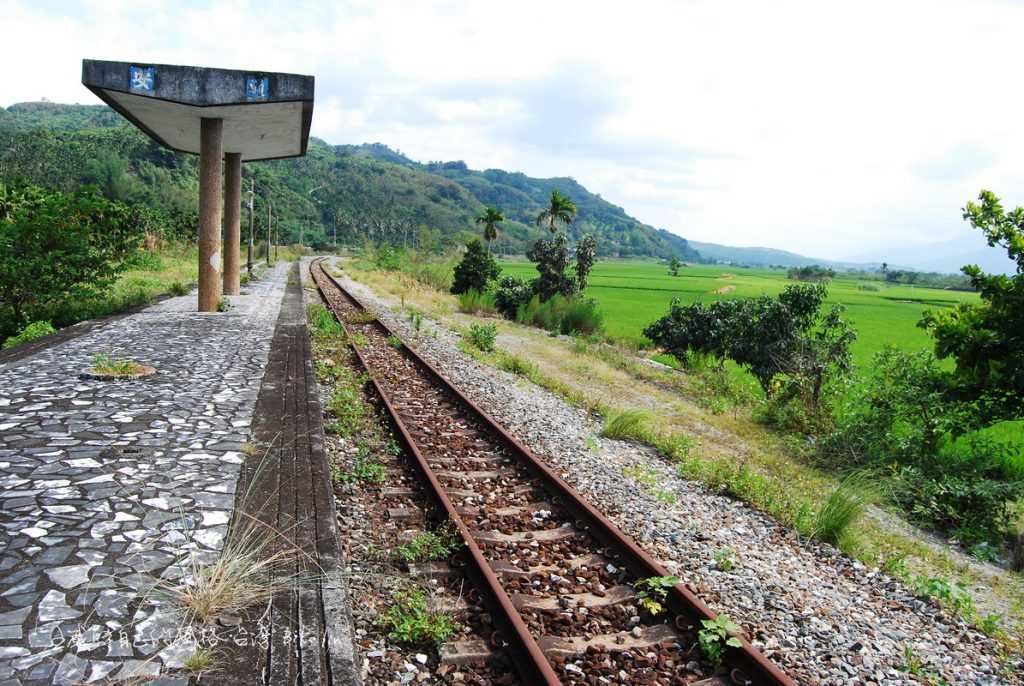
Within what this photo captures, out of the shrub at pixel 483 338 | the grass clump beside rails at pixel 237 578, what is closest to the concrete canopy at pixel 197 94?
the shrub at pixel 483 338

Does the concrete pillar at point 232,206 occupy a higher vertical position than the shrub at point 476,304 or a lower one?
higher

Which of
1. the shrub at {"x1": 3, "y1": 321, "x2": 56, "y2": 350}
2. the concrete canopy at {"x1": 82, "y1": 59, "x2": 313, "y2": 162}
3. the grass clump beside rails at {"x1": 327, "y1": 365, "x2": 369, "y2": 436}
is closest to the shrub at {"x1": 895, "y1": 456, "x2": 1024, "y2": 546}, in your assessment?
the grass clump beside rails at {"x1": 327, "y1": 365, "x2": 369, "y2": 436}

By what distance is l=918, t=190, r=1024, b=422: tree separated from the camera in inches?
328

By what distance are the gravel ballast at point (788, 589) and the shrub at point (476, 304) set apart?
19.3 metres

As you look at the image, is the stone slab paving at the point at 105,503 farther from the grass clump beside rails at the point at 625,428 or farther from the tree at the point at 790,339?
the tree at the point at 790,339

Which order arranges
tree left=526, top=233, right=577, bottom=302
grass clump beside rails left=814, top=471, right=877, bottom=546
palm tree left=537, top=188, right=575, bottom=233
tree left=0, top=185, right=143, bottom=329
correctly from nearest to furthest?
grass clump beside rails left=814, top=471, right=877, bottom=546, tree left=0, top=185, right=143, bottom=329, tree left=526, top=233, right=577, bottom=302, palm tree left=537, top=188, right=575, bottom=233

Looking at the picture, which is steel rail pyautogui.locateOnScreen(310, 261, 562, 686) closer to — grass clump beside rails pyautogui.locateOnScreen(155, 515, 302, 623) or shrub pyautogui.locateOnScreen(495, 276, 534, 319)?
grass clump beside rails pyautogui.locateOnScreen(155, 515, 302, 623)

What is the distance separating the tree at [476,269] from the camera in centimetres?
3059

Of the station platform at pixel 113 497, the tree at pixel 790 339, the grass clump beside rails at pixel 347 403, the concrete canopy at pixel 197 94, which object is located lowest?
the grass clump beside rails at pixel 347 403

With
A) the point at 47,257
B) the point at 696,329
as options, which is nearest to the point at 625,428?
the point at 696,329

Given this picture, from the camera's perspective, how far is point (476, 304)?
2725cm

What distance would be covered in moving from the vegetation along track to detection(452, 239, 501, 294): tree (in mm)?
23205

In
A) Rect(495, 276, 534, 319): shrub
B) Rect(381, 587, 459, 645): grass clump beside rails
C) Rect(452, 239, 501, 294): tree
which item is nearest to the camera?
Rect(381, 587, 459, 645): grass clump beside rails

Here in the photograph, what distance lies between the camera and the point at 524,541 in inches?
197
